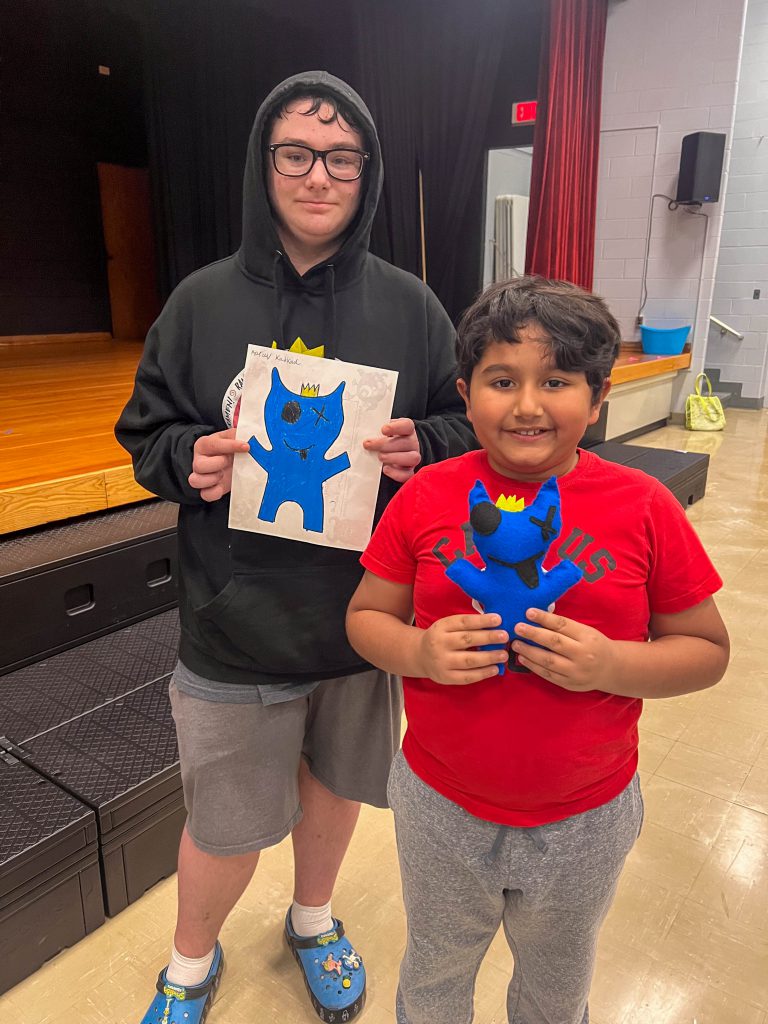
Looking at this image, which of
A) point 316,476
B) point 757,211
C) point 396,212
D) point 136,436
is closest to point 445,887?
point 316,476

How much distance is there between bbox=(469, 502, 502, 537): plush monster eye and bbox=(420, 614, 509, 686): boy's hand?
0.08 meters

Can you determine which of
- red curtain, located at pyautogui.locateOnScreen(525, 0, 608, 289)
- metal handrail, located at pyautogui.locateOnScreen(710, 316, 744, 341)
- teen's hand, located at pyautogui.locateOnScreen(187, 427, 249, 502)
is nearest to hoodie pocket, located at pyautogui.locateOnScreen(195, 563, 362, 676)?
teen's hand, located at pyautogui.locateOnScreen(187, 427, 249, 502)

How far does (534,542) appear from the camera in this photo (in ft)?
2.23

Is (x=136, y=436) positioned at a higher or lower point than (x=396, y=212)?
lower

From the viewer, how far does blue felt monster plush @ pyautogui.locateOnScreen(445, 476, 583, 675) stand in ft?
2.23

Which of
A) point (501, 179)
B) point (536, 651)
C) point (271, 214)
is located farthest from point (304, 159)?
point (501, 179)

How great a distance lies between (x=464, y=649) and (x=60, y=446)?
7.37 feet

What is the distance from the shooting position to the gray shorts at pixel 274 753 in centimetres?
105

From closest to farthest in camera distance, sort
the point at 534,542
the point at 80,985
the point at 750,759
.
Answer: the point at 534,542 < the point at 80,985 < the point at 750,759

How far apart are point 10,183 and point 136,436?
7317 millimetres

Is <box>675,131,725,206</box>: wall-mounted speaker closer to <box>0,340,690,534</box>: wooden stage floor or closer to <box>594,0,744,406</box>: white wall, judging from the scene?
<box>594,0,744,406</box>: white wall

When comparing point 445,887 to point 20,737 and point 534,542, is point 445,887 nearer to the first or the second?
point 534,542

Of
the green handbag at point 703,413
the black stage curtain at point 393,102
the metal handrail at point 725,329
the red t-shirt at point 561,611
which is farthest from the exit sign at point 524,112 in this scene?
the red t-shirt at point 561,611

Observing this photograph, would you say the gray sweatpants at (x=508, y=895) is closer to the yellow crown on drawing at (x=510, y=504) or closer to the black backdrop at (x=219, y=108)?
the yellow crown on drawing at (x=510, y=504)
